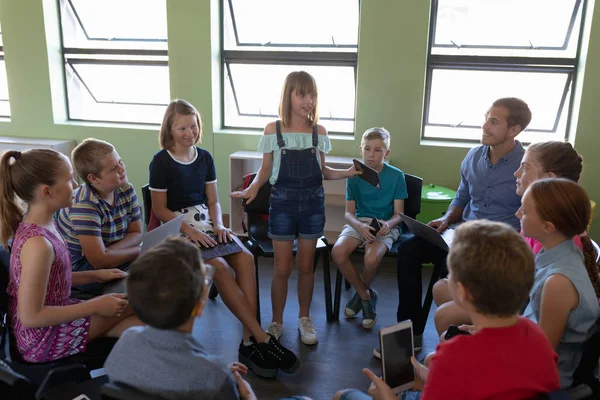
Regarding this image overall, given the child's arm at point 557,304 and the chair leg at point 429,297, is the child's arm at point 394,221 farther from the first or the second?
the child's arm at point 557,304

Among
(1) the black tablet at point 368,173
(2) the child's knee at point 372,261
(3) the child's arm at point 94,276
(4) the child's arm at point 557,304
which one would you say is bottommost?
(2) the child's knee at point 372,261

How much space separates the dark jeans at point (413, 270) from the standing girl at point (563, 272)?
3.20ft

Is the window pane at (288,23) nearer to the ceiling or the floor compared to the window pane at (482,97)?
nearer to the ceiling

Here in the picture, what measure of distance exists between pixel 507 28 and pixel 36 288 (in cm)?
385

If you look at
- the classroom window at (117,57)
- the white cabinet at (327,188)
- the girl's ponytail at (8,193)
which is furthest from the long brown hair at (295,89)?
the classroom window at (117,57)

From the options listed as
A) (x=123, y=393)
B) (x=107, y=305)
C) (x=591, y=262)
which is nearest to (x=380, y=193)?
(x=591, y=262)

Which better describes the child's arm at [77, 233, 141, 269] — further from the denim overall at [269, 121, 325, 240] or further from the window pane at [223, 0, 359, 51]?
the window pane at [223, 0, 359, 51]

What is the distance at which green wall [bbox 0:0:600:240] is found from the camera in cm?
359

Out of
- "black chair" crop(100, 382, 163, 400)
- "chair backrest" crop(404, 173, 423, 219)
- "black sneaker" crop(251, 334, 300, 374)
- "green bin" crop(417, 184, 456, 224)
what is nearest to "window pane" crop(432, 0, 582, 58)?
"green bin" crop(417, 184, 456, 224)

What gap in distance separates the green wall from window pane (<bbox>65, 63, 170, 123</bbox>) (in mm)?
195

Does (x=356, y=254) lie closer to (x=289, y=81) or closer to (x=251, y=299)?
(x=251, y=299)

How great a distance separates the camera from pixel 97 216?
1.94 meters

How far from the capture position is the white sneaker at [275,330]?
2514 mm

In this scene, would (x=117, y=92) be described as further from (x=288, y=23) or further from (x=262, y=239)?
(x=262, y=239)
